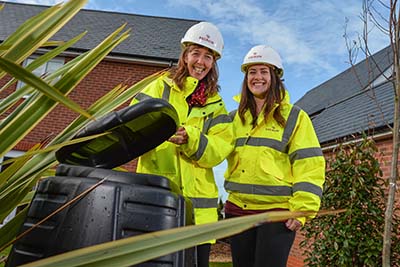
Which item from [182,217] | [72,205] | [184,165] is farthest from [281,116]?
[72,205]

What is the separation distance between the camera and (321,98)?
14766 mm

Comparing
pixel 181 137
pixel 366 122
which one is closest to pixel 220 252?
pixel 366 122

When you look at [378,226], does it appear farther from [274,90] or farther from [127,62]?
[127,62]

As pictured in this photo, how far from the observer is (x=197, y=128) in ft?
5.35

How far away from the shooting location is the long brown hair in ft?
6.09

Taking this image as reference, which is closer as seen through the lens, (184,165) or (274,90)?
(184,165)

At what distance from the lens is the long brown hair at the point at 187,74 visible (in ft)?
6.09

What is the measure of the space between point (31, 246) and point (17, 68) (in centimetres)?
39

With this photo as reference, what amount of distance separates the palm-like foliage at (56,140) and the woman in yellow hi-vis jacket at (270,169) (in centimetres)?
100

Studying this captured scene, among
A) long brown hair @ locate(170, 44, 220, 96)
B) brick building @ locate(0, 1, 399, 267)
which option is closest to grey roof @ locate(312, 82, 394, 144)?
brick building @ locate(0, 1, 399, 267)

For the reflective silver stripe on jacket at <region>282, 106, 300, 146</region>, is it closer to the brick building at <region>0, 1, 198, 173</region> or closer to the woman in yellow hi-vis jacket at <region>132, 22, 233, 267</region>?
the woman in yellow hi-vis jacket at <region>132, 22, 233, 267</region>

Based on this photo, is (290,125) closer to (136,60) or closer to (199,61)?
(199,61)

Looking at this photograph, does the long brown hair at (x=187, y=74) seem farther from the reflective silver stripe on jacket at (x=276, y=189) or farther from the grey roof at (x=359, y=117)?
the grey roof at (x=359, y=117)

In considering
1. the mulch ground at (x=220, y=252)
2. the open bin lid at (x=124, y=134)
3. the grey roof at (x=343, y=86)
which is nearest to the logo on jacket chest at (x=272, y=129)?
the open bin lid at (x=124, y=134)
